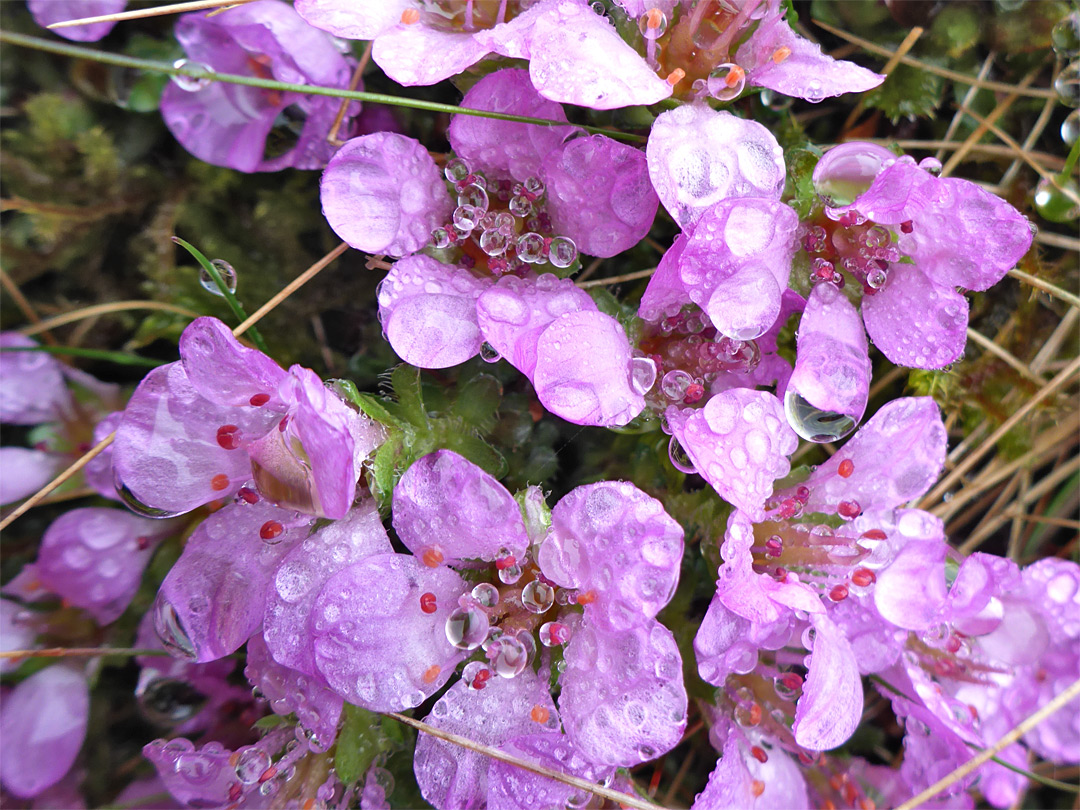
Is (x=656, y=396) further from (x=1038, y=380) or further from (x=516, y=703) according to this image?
(x=1038, y=380)

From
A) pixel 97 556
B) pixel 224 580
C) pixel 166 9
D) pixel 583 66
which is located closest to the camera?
pixel 583 66

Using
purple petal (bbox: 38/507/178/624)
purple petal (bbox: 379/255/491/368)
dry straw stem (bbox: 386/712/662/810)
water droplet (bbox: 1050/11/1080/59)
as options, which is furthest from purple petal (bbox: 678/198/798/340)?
purple petal (bbox: 38/507/178/624)

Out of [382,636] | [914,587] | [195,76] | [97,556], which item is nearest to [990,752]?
[914,587]

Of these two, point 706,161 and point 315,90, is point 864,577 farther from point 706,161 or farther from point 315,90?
point 315,90

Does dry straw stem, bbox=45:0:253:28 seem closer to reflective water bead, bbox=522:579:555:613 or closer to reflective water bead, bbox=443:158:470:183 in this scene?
reflective water bead, bbox=443:158:470:183

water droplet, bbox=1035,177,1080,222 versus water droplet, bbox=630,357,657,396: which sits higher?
water droplet, bbox=1035,177,1080,222

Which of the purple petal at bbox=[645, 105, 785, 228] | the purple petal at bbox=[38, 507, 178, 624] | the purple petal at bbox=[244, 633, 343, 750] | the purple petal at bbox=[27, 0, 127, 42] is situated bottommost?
the purple petal at bbox=[38, 507, 178, 624]

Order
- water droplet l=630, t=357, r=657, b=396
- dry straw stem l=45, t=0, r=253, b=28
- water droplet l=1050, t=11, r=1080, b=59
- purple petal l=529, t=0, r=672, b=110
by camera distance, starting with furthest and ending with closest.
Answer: water droplet l=1050, t=11, r=1080, b=59 < dry straw stem l=45, t=0, r=253, b=28 < water droplet l=630, t=357, r=657, b=396 < purple petal l=529, t=0, r=672, b=110
